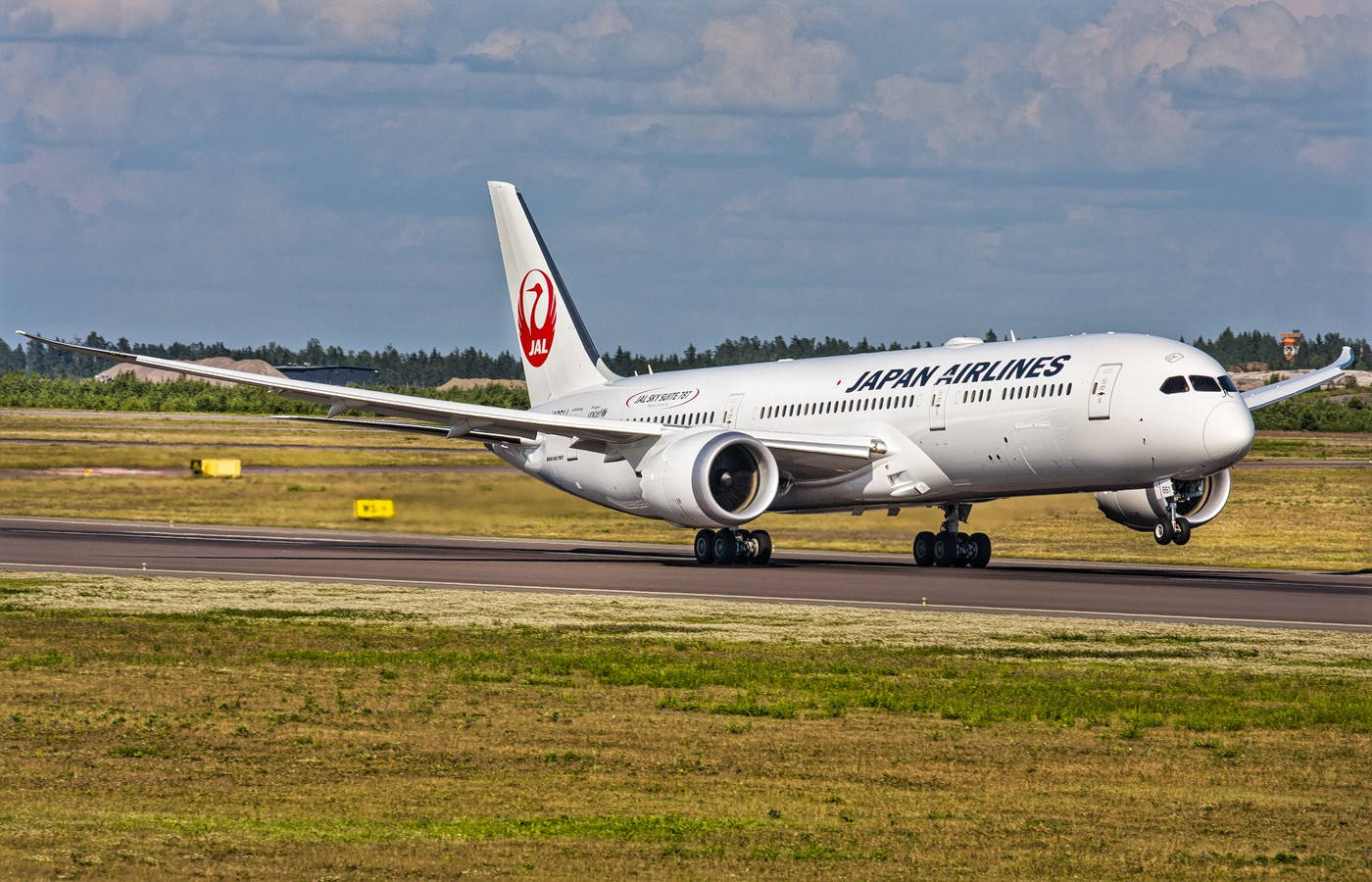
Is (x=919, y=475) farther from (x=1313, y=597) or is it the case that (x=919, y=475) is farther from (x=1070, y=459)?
(x=1313, y=597)

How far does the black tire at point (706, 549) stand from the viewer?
38.2 metres

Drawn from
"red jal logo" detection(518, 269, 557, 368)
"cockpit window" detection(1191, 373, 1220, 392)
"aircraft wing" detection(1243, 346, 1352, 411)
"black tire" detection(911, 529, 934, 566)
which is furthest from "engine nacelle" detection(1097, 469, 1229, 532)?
"red jal logo" detection(518, 269, 557, 368)

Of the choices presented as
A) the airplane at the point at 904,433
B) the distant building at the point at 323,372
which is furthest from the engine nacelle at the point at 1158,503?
the distant building at the point at 323,372

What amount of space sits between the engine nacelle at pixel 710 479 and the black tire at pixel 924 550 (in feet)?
12.0

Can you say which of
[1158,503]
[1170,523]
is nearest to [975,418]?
[1170,523]

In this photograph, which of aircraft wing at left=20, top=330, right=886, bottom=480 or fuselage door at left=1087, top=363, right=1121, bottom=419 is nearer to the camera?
fuselage door at left=1087, top=363, right=1121, bottom=419

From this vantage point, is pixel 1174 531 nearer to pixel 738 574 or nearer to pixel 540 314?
pixel 738 574

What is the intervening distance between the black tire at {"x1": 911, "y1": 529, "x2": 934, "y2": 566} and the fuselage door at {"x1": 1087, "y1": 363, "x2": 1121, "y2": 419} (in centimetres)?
622

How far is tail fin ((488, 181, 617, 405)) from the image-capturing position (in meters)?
47.6

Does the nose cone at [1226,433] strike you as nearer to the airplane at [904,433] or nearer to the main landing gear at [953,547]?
the airplane at [904,433]

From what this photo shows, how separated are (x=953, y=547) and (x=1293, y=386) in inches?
365

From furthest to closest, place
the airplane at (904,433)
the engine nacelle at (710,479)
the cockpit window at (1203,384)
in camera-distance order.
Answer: the engine nacelle at (710,479)
the airplane at (904,433)
the cockpit window at (1203,384)

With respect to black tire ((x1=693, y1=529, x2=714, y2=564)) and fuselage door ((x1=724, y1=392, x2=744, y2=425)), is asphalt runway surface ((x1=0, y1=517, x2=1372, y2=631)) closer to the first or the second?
black tire ((x1=693, y1=529, x2=714, y2=564))

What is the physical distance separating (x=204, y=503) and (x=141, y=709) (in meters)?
41.5
